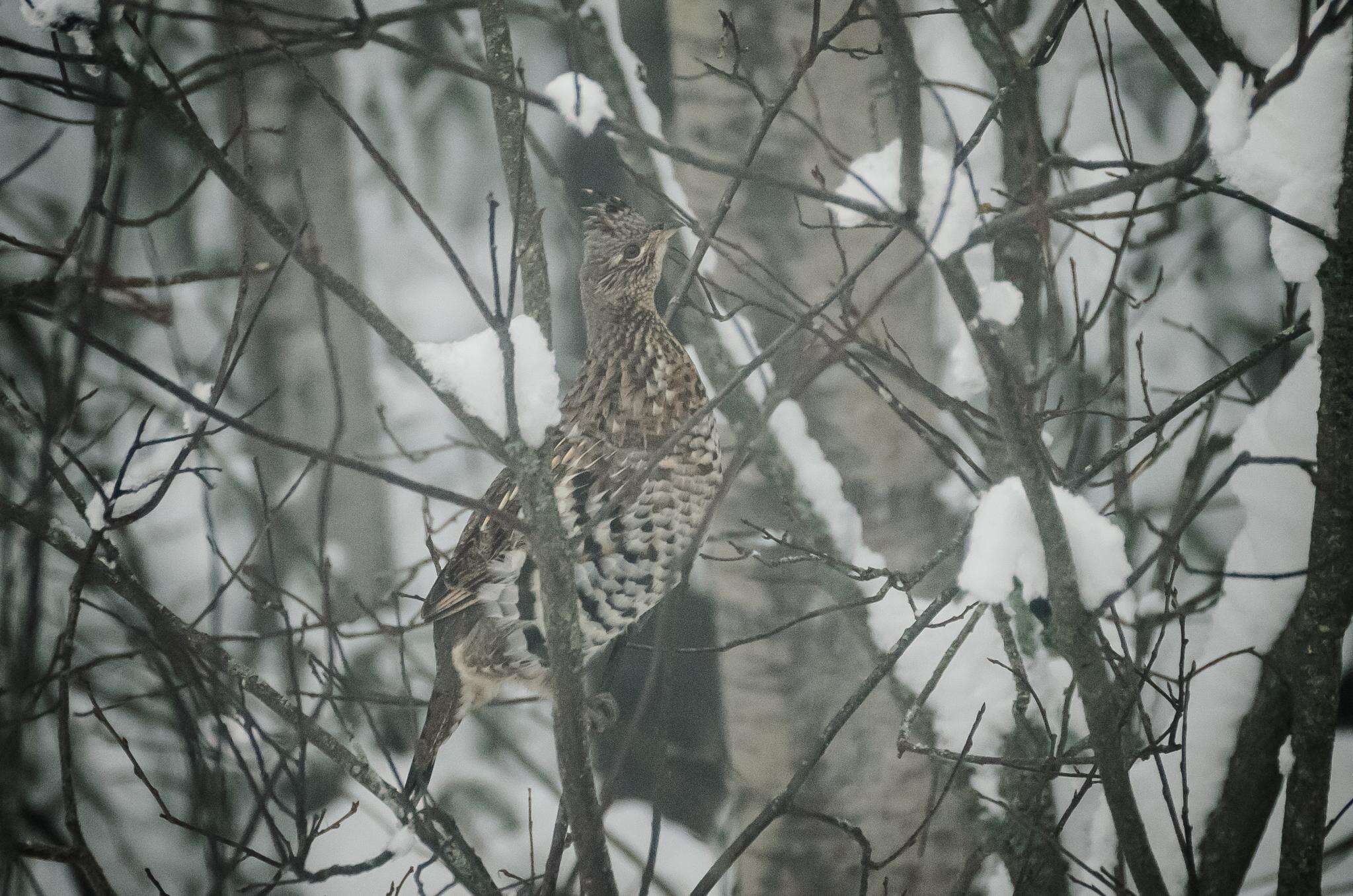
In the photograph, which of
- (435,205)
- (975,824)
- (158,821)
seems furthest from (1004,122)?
(158,821)

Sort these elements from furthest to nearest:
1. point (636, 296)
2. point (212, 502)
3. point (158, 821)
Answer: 1. point (212, 502)
2. point (158, 821)
3. point (636, 296)


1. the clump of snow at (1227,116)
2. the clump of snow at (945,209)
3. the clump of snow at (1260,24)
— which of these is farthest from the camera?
the clump of snow at (1260,24)

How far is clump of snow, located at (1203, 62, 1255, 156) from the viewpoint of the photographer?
1.17 meters

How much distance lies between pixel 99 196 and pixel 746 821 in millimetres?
2651

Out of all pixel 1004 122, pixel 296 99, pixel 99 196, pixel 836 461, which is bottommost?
pixel 99 196

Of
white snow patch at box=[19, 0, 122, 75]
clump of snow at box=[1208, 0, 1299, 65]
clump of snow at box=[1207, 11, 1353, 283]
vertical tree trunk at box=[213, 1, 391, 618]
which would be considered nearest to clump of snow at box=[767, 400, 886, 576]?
clump of snow at box=[1207, 11, 1353, 283]

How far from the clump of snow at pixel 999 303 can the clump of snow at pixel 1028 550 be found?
25cm

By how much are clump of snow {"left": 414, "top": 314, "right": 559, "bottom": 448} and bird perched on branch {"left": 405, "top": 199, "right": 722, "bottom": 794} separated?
68cm

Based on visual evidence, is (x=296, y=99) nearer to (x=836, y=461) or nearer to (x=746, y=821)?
(x=836, y=461)

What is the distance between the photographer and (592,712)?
253cm

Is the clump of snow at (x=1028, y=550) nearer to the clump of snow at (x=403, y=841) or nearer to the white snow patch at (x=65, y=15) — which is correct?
the clump of snow at (x=403, y=841)

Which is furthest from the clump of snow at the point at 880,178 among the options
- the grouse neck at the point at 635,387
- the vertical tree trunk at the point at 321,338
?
the vertical tree trunk at the point at 321,338

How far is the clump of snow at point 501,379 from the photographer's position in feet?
5.05

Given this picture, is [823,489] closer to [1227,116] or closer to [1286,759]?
[1286,759]
